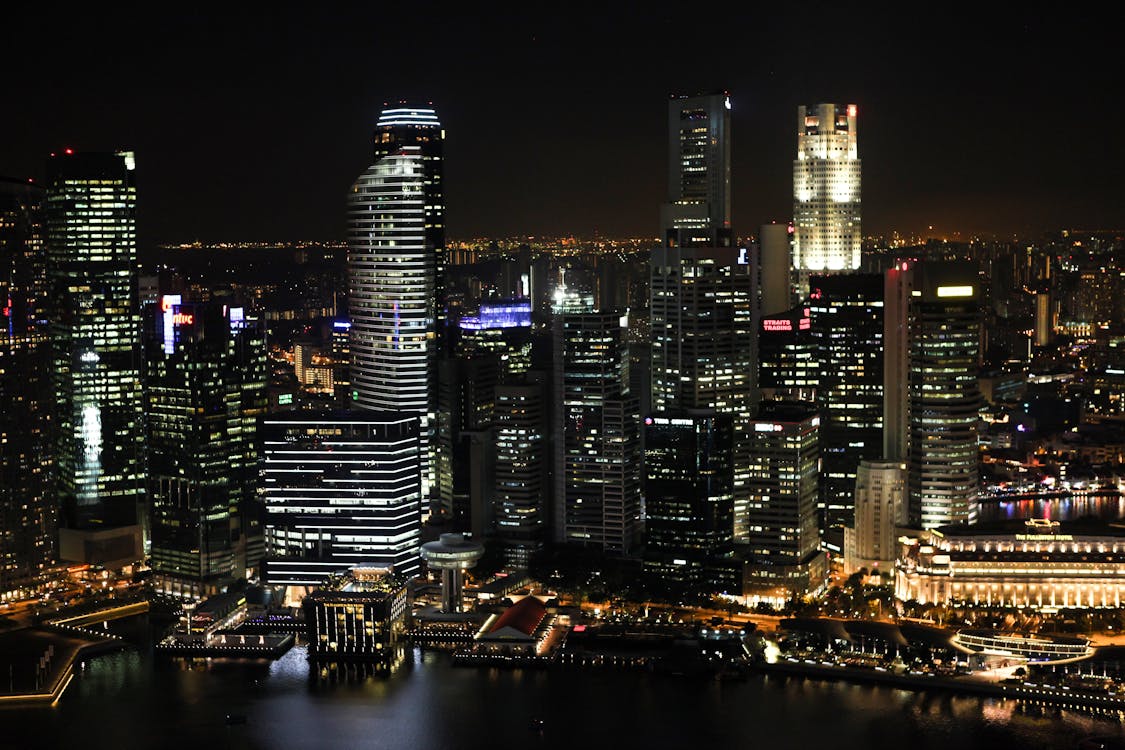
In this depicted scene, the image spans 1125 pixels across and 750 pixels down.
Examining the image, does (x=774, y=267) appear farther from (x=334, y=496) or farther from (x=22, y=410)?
(x=22, y=410)

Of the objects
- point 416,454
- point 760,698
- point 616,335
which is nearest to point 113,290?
point 416,454

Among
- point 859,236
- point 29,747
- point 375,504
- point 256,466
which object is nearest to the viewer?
point 29,747

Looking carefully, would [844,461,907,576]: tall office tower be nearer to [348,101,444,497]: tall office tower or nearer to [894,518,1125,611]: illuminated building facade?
[894,518,1125,611]: illuminated building facade

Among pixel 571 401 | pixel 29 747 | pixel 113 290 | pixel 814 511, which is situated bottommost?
pixel 29 747

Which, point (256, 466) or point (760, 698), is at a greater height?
point (256, 466)

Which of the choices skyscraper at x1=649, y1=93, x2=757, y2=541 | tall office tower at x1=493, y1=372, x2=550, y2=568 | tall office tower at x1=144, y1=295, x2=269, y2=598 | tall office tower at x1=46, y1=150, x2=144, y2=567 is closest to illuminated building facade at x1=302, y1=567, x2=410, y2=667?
tall office tower at x1=144, y1=295, x2=269, y2=598

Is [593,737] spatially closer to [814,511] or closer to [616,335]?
[814,511]
